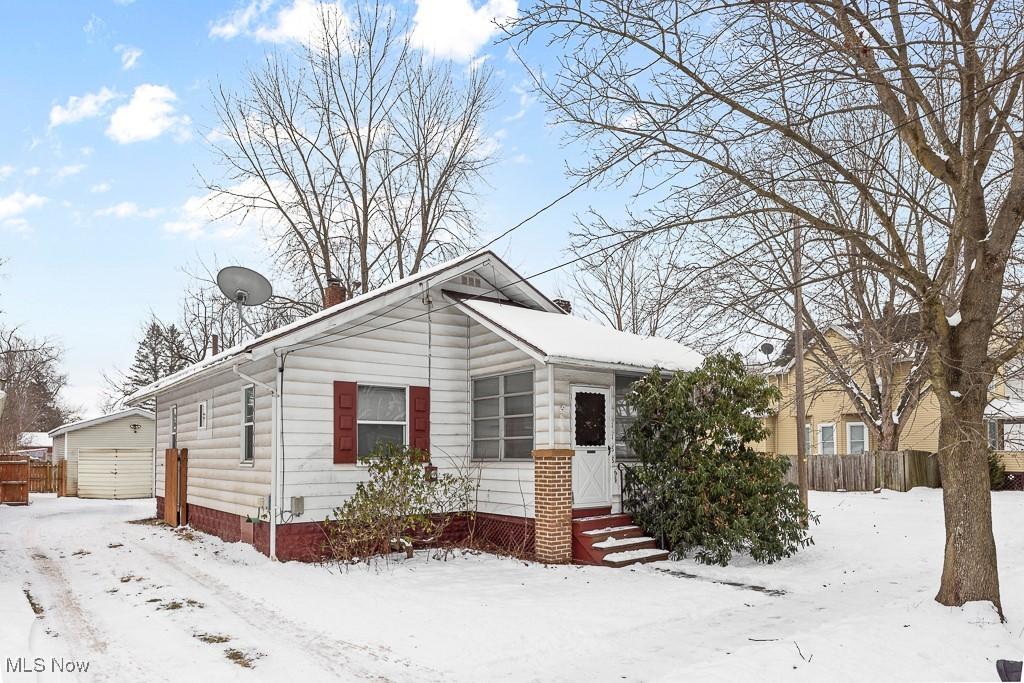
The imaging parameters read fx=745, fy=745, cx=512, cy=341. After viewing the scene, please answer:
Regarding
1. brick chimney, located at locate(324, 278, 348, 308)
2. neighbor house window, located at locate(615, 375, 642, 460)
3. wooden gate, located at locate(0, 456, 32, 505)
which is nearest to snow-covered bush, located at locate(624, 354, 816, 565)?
neighbor house window, located at locate(615, 375, 642, 460)

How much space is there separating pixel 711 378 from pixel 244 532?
832 centimetres

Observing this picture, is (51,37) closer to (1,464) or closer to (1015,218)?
(1015,218)

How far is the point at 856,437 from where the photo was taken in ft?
98.8

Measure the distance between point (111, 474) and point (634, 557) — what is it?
25.1m

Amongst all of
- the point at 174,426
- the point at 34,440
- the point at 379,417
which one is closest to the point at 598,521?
the point at 379,417

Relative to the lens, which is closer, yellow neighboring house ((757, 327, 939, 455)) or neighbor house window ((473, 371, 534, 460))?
neighbor house window ((473, 371, 534, 460))

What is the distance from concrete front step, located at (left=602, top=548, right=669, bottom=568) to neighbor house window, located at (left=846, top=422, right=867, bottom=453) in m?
21.3

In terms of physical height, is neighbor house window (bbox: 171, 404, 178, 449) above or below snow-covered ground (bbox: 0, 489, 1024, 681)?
above

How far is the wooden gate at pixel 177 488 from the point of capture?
16.4m

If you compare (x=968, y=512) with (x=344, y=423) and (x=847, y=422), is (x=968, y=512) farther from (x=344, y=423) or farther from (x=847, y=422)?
(x=847, y=422)

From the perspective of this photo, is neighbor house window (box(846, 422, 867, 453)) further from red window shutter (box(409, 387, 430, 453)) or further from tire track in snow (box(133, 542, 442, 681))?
tire track in snow (box(133, 542, 442, 681))

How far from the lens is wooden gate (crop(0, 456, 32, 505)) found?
24.5 metres

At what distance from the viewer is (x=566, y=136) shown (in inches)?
329

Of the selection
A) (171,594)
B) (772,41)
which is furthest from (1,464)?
(772,41)
